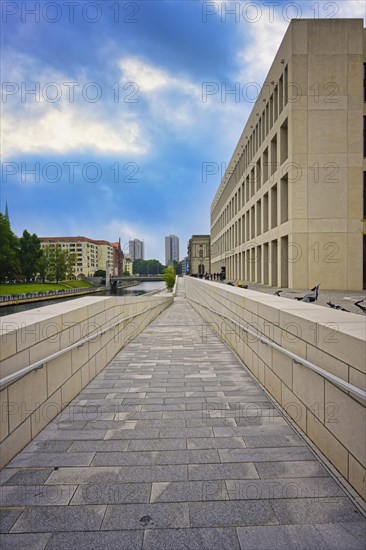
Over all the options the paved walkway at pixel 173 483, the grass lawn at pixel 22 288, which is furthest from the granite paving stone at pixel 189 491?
the grass lawn at pixel 22 288

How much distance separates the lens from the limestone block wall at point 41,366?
10.7ft

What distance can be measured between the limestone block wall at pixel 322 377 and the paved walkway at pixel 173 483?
0.75 ft

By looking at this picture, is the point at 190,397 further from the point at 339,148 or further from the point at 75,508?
the point at 339,148

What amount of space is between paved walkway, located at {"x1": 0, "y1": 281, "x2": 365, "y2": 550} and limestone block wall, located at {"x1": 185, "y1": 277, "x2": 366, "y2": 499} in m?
0.23

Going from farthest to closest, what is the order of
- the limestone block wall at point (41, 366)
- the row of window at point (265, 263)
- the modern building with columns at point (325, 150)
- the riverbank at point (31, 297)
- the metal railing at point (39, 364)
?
1. the riverbank at point (31, 297)
2. the row of window at point (265, 263)
3. the modern building with columns at point (325, 150)
4. the limestone block wall at point (41, 366)
5. the metal railing at point (39, 364)

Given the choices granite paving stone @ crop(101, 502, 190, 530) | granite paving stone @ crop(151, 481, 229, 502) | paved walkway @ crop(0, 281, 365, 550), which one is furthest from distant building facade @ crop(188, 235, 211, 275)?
granite paving stone @ crop(101, 502, 190, 530)

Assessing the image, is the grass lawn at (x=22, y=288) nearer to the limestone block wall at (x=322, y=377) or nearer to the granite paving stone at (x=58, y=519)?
the limestone block wall at (x=322, y=377)

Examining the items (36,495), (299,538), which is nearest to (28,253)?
(36,495)

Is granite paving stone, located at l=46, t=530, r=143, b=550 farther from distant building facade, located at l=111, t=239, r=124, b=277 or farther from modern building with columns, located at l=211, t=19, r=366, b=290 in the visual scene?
distant building facade, located at l=111, t=239, r=124, b=277

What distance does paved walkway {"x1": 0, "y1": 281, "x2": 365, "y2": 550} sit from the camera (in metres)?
2.29

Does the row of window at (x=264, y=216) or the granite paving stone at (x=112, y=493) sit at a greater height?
the row of window at (x=264, y=216)

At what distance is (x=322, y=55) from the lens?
22.5 metres

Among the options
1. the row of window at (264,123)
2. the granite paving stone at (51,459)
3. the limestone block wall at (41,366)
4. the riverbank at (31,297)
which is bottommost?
the riverbank at (31,297)

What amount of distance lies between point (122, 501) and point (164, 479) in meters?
0.43
